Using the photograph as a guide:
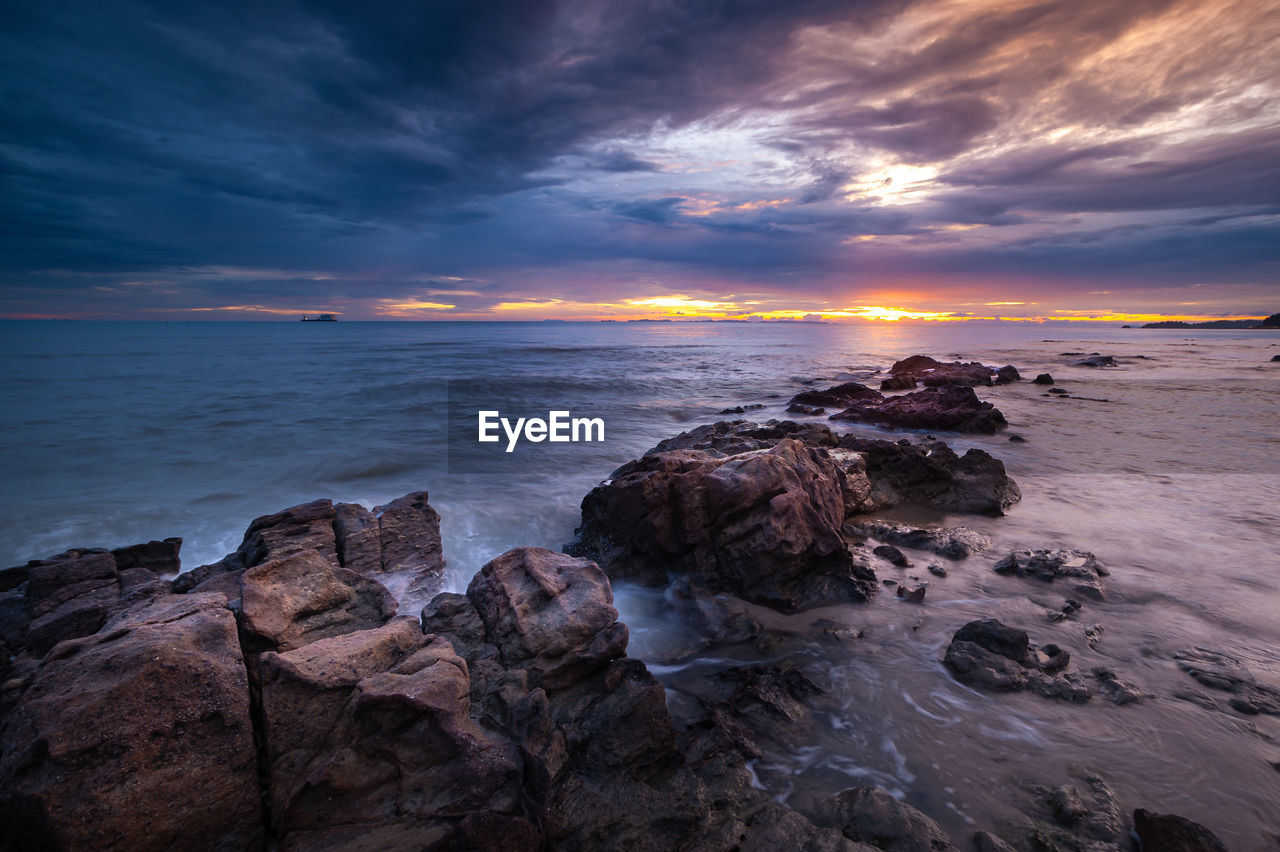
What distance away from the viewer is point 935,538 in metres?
8.01

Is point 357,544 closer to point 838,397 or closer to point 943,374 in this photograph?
point 838,397

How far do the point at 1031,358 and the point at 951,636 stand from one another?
49.0 m

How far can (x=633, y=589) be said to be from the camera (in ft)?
23.2

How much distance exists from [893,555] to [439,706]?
21.7 ft

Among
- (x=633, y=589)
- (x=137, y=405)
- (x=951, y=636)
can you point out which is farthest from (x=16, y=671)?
(x=137, y=405)

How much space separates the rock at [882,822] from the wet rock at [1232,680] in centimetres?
361

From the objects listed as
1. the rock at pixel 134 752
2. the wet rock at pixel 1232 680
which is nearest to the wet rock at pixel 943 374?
the wet rock at pixel 1232 680

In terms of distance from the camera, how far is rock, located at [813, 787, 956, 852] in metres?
3.22

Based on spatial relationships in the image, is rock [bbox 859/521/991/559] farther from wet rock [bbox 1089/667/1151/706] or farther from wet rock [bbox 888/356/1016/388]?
wet rock [bbox 888/356/1016/388]

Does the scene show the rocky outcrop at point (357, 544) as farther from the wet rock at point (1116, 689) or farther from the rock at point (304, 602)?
the wet rock at point (1116, 689)

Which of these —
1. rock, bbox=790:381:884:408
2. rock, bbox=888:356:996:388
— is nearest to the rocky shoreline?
rock, bbox=790:381:884:408

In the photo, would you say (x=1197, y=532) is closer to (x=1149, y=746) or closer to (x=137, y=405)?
(x=1149, y=746)

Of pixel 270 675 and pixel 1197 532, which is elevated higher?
pixel 270 675

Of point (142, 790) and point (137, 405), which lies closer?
point (142, 790)
